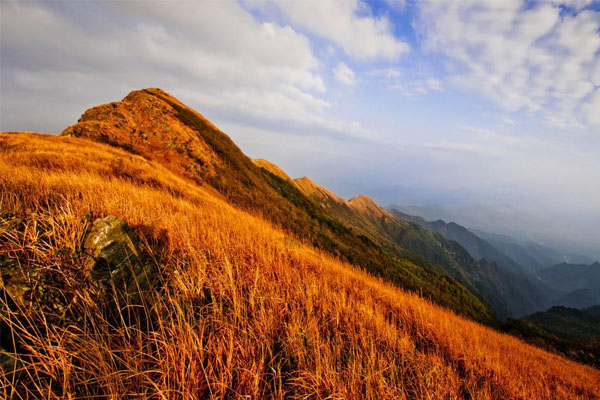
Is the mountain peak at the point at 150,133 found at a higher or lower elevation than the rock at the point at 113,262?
higher

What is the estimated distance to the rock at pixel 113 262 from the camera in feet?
8.82

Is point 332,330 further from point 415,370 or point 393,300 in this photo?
point 393,300

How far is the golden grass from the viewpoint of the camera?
180cm

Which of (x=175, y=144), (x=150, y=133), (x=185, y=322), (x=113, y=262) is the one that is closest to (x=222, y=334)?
(x=185, y=322)

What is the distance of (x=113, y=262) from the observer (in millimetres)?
2910

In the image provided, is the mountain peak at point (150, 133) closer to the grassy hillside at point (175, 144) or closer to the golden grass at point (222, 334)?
the grassy hillside at point (175, 144)

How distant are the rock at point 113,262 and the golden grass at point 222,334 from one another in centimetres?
17

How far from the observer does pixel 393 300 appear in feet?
16.5

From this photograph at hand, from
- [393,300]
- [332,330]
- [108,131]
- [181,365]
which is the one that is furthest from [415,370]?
[108,131]

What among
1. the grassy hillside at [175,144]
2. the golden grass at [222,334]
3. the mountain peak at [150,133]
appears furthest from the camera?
the grassy hillside at [175,144]

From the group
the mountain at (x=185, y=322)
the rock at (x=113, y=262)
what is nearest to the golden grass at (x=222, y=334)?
the mountain at (x=185, y=322)

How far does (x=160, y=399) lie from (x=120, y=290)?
1.52 m

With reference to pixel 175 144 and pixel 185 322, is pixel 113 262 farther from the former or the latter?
pixel 175 144

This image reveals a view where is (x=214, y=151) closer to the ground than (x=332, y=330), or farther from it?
farther from it
